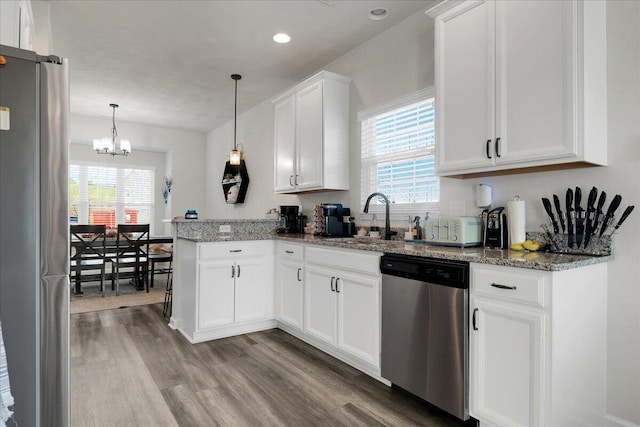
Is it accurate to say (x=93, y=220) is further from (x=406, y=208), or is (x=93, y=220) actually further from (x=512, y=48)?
(x=512, y=48)

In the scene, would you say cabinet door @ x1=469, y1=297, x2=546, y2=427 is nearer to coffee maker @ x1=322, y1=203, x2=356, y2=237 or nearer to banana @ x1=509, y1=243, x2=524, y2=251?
banana @ x1=509, y1=243, x2=524, y2=251

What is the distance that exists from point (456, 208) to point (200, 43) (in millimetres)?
2924

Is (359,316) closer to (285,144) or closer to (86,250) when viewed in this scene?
(285,144)

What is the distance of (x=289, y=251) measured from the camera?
3469 mm

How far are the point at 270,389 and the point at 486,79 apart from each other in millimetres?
2343

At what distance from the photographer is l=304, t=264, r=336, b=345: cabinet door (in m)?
2.91

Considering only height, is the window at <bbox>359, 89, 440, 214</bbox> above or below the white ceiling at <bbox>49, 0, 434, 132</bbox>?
below

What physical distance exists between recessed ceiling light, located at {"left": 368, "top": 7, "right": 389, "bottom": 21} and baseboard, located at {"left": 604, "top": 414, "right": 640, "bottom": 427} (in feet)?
10.2

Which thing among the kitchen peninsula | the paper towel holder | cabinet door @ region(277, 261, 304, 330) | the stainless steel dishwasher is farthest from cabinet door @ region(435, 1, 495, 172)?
cabinet door @ region(277, 261, 304, 330)

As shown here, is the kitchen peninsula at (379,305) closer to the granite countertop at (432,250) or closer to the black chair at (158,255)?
the granite countertop at (432,250)

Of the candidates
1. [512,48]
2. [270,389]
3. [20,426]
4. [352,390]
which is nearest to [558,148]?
[512,48]

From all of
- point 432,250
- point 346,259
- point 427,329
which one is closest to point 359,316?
point 346,259

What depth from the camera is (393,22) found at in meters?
3.27

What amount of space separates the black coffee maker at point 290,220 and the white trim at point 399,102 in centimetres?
129
